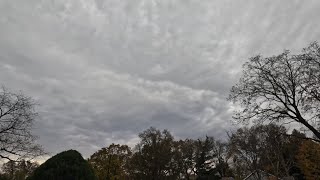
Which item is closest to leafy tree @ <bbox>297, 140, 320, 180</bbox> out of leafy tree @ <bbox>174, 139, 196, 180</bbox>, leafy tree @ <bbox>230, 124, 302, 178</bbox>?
leafy tree @ <bbox>230, 124, 302, 178</bbox>

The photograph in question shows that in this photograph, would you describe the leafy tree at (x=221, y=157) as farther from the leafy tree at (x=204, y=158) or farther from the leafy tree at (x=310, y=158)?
the leafy tree at (x=310, y=158)

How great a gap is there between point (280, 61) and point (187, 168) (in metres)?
51.5

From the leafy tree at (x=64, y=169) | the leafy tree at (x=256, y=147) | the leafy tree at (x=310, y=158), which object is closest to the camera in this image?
the leafy tree at (x=64, y=169)

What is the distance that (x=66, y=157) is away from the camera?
1485 cm

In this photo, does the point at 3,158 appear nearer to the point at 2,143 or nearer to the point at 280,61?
the point at 2,143

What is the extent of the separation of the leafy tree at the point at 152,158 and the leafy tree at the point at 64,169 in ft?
137

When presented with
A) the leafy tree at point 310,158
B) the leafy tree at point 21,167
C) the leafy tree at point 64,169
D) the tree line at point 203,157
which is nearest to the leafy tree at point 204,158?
the tree line at point 203,157

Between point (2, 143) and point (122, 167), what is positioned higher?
point (122, 167)

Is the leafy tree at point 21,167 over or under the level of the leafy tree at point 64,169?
over

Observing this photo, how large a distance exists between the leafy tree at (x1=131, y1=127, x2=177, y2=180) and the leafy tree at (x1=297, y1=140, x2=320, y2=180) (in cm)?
2254

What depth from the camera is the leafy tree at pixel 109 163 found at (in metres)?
49.7

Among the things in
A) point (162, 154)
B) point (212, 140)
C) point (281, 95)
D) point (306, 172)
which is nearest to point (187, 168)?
point (212, 140)

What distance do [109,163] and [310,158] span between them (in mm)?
32014

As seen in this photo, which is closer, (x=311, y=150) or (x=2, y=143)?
(x=2, y=143)
